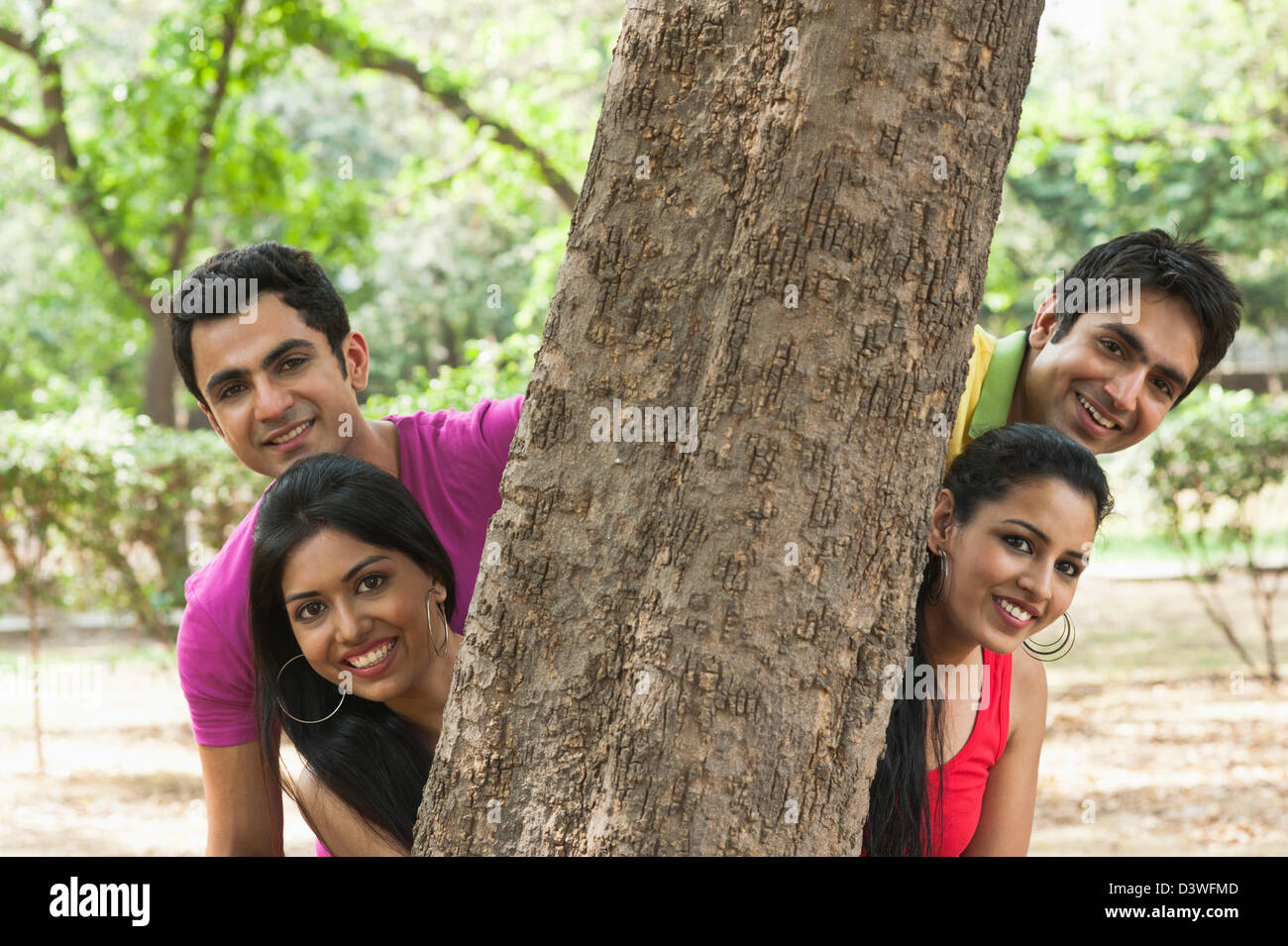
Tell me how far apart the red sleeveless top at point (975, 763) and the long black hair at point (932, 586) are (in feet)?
0.20

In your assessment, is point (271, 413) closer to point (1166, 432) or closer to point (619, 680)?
point (619, 680)

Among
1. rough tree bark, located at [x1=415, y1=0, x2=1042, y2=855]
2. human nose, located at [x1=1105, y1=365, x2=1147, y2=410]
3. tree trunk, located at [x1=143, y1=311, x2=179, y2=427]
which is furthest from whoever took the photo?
tree trunk, located at [x1=143, y1=311, x2=179, y2=427]

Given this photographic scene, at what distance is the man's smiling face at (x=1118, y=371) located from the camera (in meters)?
→ 2.96

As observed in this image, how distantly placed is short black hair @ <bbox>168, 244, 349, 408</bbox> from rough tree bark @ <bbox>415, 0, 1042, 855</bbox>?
3.96ft

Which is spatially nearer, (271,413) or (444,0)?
(271,413)

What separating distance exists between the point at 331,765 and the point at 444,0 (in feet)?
54.4

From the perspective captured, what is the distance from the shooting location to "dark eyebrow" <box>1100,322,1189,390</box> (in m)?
2.95

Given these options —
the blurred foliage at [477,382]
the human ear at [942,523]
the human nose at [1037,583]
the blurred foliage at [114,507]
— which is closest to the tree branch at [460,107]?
the blurred foliage at [477,382]

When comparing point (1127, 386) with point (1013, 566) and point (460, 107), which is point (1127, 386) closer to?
point (1013, 566)

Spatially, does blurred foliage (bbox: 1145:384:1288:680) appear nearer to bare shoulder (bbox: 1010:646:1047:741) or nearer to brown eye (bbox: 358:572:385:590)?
bare shoulder (bbox: 1010:646:1047:741)

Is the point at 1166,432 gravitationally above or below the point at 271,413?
above

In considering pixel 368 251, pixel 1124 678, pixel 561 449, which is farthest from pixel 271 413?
pixel 1124 678

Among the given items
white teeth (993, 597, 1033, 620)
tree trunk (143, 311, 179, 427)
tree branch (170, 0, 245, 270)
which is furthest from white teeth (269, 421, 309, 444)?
tree trunk (143, 311, 179, 427)
